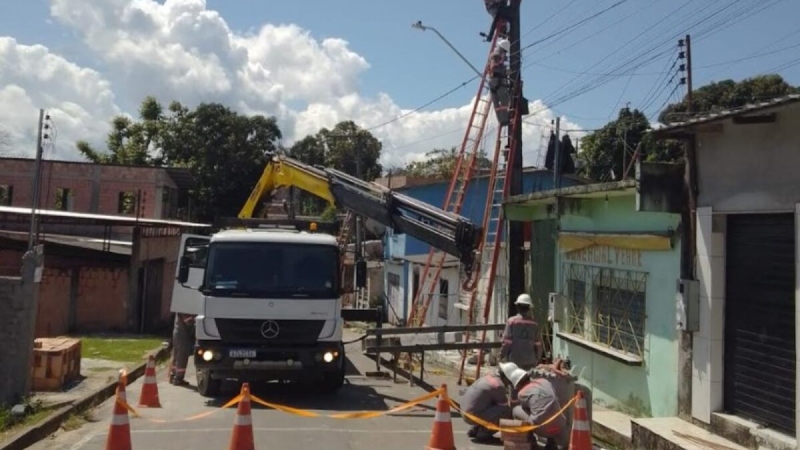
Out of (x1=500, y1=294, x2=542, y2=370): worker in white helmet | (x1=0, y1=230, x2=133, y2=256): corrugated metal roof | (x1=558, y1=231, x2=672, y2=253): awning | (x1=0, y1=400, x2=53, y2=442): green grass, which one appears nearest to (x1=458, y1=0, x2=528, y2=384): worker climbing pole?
(x1=558, y1=231, x2=672, y2=253): awning

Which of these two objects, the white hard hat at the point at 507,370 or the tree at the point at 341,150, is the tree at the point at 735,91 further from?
the tree at the point at 341,150

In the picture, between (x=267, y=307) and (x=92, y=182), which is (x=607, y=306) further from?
(x=92, y=182)

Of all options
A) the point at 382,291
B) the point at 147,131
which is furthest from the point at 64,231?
the point at 147,131

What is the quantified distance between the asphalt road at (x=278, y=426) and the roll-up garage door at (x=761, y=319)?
2965 millimetres

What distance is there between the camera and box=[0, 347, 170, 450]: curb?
8.90 metres

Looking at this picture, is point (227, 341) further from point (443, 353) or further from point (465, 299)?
point (465, 299)

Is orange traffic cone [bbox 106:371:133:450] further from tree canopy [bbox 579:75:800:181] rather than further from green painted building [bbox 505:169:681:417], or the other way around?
tree canopy [bbox 579:75:800:181]

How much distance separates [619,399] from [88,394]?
7843 mm

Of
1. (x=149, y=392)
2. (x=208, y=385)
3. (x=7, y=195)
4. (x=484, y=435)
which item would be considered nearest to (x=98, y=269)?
(x=208, y=385)

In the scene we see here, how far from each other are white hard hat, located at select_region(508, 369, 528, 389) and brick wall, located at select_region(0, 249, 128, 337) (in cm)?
1650

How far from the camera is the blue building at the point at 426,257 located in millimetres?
25000

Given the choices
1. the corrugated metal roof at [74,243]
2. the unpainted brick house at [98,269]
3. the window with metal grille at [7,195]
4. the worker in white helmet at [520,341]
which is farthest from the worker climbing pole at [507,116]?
the window with metal grille at [7,195]

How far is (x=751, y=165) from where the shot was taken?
26.7 ft

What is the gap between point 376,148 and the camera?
213 ft
